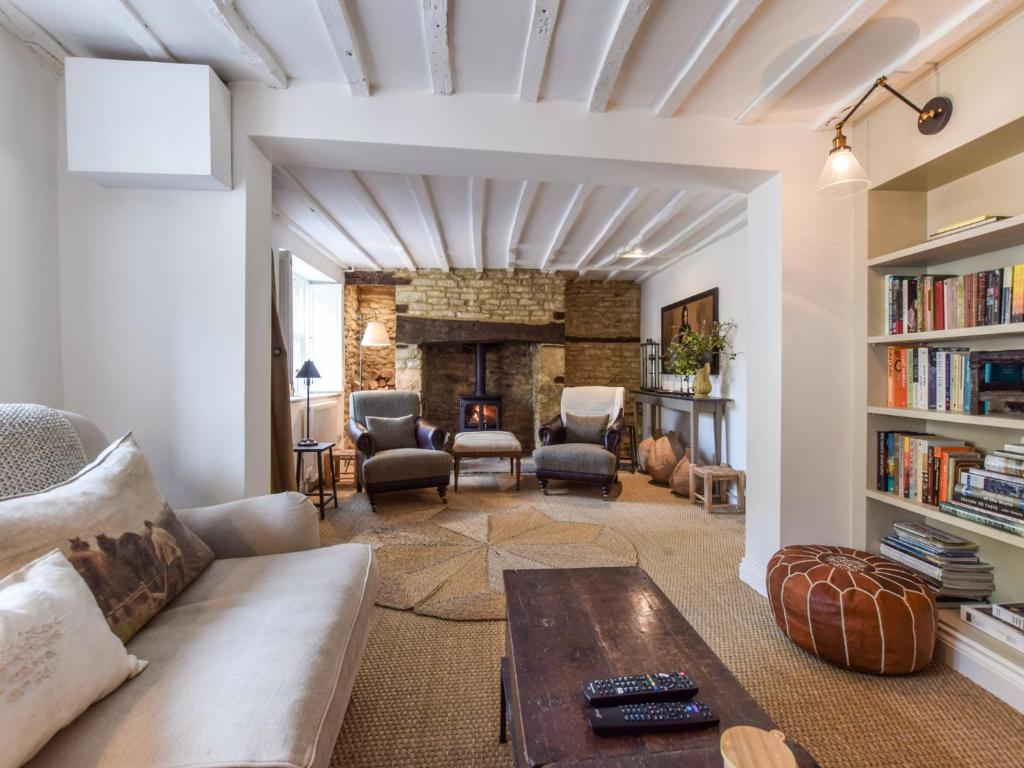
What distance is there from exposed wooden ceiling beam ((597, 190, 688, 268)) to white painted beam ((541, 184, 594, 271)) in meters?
0.58

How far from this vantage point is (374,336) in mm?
5238

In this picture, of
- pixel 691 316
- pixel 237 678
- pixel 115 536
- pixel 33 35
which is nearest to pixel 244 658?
pixel 237 678

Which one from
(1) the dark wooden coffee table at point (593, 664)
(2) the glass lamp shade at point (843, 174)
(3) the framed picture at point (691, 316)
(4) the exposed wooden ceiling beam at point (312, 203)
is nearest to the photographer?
(1) the dark wooden coffee table at point (593, 664)

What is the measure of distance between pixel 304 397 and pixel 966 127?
4.66 m

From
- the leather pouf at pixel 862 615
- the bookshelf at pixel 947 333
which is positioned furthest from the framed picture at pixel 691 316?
the leather pouf at pixel 862 615

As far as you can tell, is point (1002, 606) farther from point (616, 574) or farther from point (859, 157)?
point (859, 157)

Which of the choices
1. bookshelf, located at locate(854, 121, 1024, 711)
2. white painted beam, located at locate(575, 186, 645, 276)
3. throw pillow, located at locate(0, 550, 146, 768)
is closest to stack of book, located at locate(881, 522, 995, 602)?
bookshelf, located at locate(854, 121, 1024, 711)

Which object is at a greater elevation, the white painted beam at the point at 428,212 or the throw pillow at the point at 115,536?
the white painted beam at the point at 428,212

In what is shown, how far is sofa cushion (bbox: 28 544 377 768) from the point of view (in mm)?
779

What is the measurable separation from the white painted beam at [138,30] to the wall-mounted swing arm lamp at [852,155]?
8.33 feet

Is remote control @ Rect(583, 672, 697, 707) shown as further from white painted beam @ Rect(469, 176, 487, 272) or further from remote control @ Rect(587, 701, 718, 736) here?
white painted beam @ Rect(469, 176, 487, 272)

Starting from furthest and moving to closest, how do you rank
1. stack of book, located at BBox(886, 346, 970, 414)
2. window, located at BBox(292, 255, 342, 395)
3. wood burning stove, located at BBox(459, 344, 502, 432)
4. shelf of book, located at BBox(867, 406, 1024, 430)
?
wood burning stove, located at BBox(459, 344, 502, 432) < window, located at BBox(292, 255, 342, 395) < stack of book, located at BBox(886, 346, 970, 414) < shelf of book, located at BBox(867, 406, 1024, 430)

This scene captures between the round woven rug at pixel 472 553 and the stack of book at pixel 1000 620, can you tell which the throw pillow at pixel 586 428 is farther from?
the stack of book at pixel 1000 620

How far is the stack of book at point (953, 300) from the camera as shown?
5.56ft
